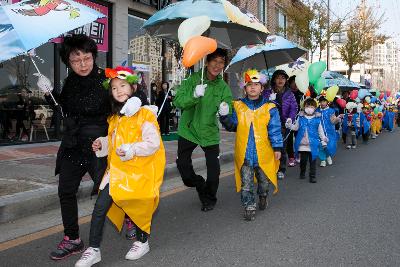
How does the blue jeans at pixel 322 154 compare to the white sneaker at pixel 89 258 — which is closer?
the white sneaker at pixel 89 258

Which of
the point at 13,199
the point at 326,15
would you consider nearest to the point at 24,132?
the point at 13,199

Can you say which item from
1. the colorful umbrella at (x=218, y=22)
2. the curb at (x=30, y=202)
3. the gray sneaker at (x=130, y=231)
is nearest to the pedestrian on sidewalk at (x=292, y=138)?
the colorful umbrella at (x=218, y=22)

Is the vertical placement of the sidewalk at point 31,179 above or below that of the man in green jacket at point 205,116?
below

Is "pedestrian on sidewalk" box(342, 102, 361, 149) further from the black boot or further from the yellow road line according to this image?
the yellow road line

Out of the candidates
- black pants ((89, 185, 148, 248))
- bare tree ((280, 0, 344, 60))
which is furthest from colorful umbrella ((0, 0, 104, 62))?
bare tree ((280, 0, 344, 60))

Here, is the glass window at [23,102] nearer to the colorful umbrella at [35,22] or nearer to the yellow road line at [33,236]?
the yellow road line at [33,236]

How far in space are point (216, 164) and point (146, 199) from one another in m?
1.75

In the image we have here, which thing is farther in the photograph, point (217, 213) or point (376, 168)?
point (376, 168)

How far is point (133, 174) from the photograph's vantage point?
12.0ft

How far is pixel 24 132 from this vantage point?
1111 cm

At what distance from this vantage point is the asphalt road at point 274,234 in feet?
12.7

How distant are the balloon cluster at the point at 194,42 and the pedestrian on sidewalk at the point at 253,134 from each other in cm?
67

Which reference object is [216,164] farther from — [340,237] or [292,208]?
[340,237]

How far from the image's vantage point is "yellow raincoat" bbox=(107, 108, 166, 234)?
143 inches
